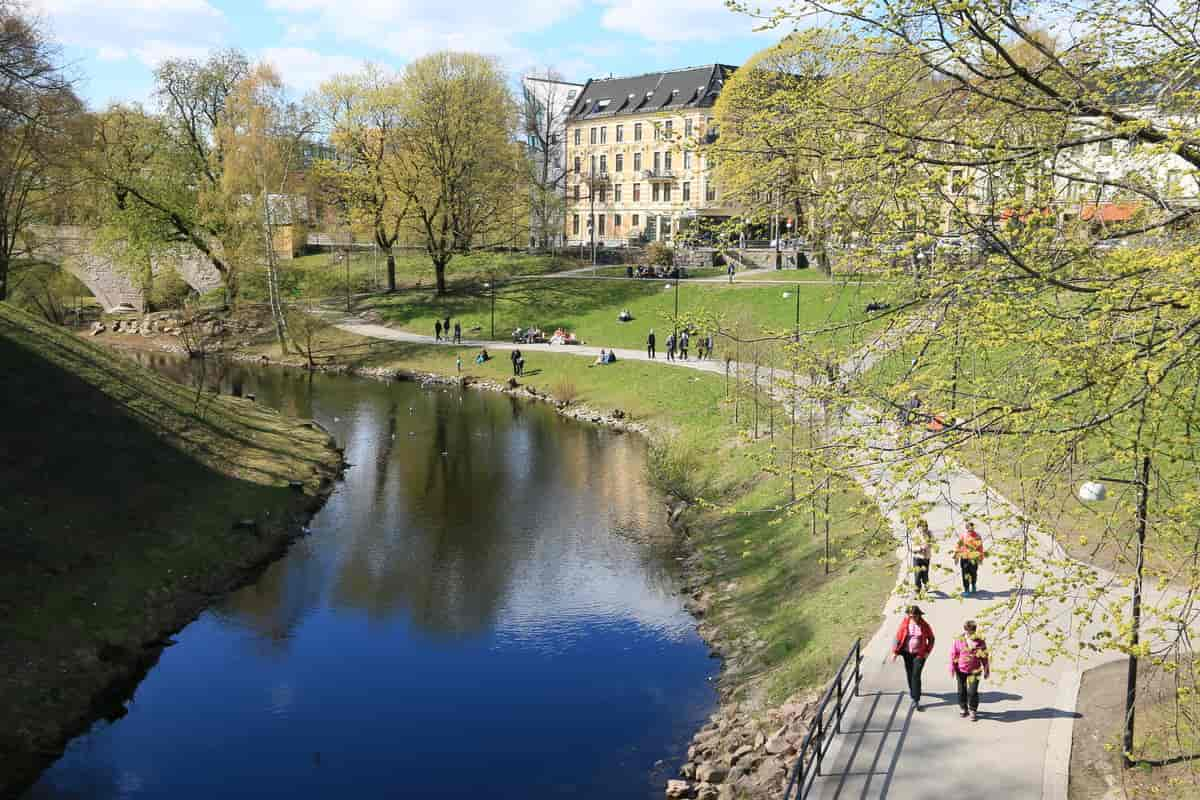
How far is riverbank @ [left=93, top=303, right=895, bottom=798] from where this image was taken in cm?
1523

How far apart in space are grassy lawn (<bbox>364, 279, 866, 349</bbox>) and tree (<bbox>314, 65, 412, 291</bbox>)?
17.0 feet

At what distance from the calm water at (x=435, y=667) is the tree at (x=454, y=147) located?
32.8 meters

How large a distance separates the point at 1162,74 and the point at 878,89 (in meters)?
2.72

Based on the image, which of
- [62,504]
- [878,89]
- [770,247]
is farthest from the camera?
[770,247]

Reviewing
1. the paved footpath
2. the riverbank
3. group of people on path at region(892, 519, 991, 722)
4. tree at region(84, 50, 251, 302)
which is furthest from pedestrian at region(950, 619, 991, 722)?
tree at region(84, 50, 251, 302)

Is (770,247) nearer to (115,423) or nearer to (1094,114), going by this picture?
(115,423)

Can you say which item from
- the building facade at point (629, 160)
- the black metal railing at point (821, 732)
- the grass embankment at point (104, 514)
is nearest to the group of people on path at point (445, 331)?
the building facade at point (629, 160)

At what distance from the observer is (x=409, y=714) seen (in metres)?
17.9

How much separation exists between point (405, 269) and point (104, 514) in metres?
51.7

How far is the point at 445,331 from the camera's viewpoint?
5800cm

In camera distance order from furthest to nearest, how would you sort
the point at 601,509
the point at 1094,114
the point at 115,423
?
the point at 601,509
the point at 115,423
the point at 1094,114

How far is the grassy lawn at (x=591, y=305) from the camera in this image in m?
52.9

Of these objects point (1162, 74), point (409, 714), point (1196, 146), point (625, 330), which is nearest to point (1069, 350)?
point (1196, 146)

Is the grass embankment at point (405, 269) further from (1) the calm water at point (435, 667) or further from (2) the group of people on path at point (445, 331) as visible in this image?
(1) the calm water at point (435, 667)
